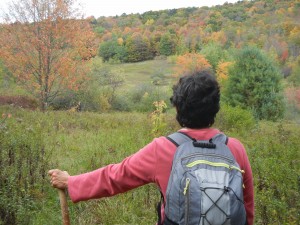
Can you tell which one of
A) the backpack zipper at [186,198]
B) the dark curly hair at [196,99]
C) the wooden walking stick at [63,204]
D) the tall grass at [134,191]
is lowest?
the tall grass at [134,191]

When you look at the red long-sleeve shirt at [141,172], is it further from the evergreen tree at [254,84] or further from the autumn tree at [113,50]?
the autumn tree at [113,50]

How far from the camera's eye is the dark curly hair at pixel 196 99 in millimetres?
2027

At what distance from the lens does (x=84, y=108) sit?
92.5ft

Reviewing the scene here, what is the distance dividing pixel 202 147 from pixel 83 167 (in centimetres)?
462

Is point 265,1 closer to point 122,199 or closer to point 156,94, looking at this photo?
point 156,94

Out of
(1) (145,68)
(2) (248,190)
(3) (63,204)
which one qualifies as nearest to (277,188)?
(2) (248,190)

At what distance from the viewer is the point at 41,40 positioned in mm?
15750

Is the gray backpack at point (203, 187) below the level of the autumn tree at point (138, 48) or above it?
above

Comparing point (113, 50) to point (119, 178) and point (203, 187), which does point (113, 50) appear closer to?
point (119, 178)

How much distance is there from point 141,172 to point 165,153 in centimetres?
19

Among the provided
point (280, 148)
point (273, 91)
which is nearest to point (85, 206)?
point (280, 148)

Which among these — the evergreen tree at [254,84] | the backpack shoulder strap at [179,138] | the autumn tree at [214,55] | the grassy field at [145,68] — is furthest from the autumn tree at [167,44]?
the backpack shoulder strap at [179,138]

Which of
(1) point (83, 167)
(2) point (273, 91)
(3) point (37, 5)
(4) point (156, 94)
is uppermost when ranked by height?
(3) point (37, 5)

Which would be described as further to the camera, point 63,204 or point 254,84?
point 254,84
